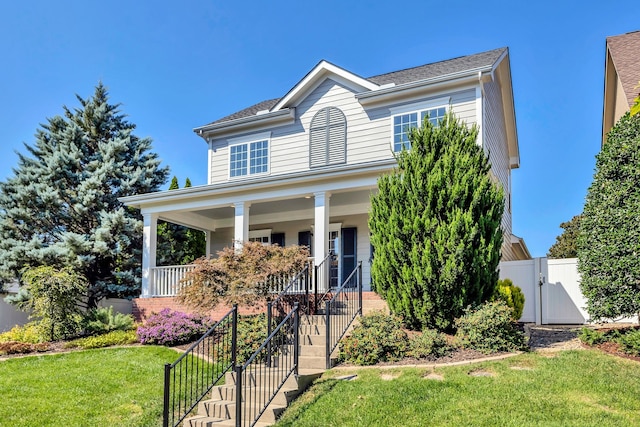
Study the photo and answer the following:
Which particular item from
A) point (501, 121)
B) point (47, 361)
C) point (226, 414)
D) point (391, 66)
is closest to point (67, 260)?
point (47, 361)

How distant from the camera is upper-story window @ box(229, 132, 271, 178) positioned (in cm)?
1659

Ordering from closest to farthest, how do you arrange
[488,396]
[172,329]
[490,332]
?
[488,396] < [490,332] < [172,329]

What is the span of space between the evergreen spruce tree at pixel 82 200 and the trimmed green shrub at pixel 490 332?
11689 millimetres

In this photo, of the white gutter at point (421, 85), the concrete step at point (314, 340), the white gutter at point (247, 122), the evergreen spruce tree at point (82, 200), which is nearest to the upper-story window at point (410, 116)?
the white gutter at point (421, 85)

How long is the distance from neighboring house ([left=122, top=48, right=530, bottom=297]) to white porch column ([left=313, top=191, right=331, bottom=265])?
0.03 meters

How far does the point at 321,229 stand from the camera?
12.7 m

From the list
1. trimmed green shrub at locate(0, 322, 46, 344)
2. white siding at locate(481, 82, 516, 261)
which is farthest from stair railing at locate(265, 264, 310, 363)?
trimmed green shrub at locate(0, 322, 46, 344)

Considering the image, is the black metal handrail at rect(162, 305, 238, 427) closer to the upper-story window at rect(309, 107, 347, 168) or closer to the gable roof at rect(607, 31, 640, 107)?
the upper-story window at rect(309, 107, 347, 168)

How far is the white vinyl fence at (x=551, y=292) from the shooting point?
12.4 meters

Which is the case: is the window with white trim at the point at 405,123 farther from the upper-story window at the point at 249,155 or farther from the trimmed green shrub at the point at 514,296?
the trimmed green shrub at the point at 514,296

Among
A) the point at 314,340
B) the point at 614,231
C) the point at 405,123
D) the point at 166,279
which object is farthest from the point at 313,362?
the point at 405,123

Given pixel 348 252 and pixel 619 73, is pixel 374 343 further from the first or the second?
pixel 619 73

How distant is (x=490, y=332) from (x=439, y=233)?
5.93 feet

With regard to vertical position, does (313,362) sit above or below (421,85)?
below
